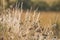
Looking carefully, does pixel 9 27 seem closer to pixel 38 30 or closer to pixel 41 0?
pixel 38 30

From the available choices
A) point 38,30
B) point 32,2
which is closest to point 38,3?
point 32,2

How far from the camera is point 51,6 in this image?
15.7 m

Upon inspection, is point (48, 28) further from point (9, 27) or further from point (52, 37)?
point (9, 27)

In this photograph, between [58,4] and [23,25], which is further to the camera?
[58,4]

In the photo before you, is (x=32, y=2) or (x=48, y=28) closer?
(x=48, y=28)

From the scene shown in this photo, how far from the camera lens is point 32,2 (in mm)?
15242

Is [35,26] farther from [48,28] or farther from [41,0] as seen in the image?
[41,0]

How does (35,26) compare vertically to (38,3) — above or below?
above

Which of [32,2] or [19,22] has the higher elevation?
[19,22]

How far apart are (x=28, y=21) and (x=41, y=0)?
10.6 metres

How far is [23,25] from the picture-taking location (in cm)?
523

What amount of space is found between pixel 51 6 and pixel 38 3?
33.4 inches

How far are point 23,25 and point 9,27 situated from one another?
0.29 m

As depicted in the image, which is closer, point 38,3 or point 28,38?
point 28,38
